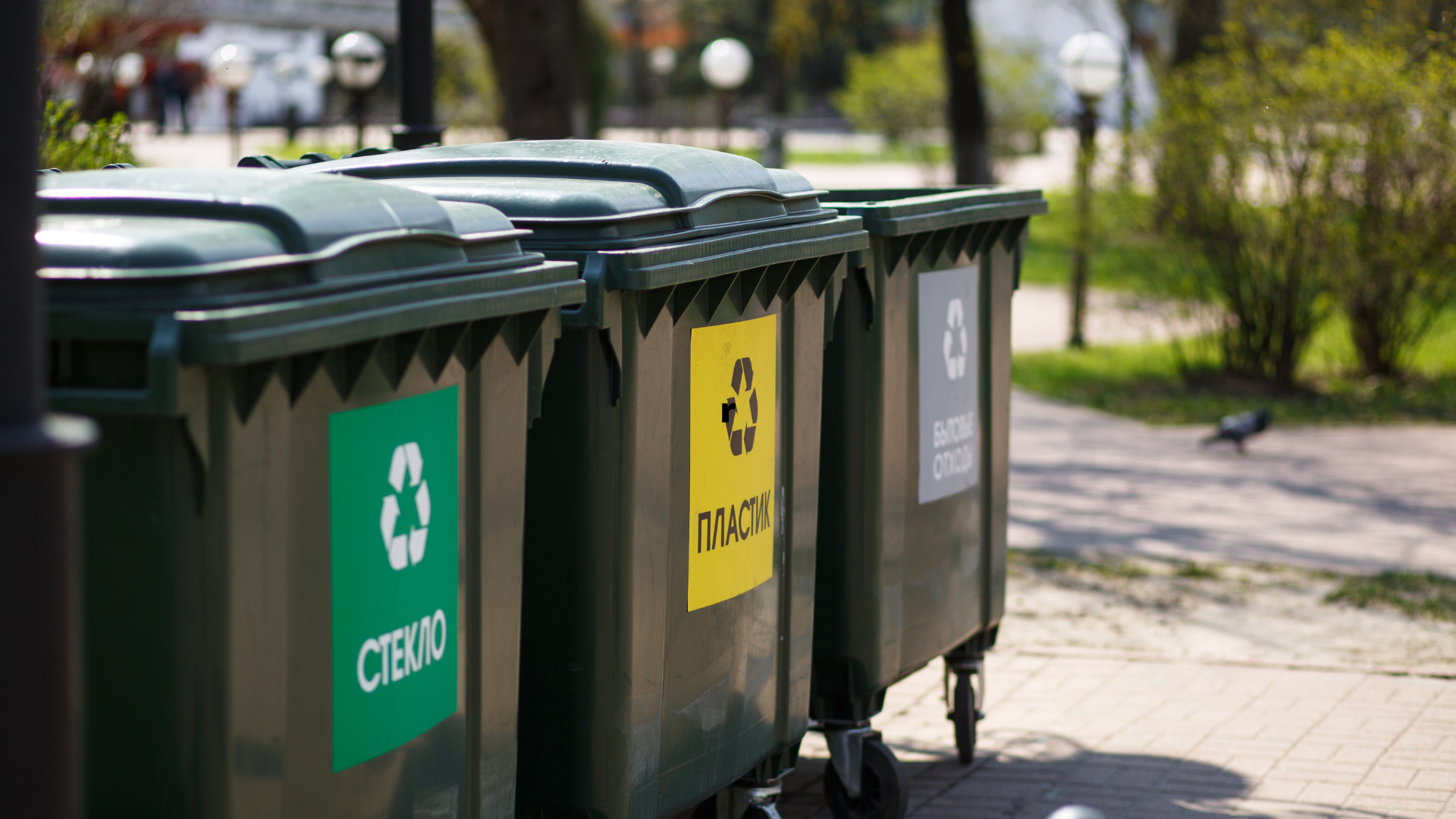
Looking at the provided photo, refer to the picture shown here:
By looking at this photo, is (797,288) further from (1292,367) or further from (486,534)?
(1292,367)

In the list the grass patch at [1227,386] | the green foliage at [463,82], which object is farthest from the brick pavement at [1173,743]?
the green foliage at [463,82]

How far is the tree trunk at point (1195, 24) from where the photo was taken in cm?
1650

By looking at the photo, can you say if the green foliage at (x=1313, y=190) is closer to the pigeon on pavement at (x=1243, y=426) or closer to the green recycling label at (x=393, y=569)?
the pigeon on pavement at (x=1243, y=426)

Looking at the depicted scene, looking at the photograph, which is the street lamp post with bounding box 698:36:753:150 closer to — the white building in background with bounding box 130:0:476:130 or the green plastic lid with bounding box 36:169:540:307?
the green plastic lid with bounding box 36:169:540:307

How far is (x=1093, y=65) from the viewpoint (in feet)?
49.3

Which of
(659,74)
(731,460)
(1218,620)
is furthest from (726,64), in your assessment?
(659,74)

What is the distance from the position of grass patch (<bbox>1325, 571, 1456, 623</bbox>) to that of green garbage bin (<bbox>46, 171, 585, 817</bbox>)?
16.5 ft

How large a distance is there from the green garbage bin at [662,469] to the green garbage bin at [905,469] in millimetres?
381

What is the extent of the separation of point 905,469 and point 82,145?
11.9 feet

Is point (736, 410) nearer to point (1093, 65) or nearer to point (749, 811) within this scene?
point (749, 811)

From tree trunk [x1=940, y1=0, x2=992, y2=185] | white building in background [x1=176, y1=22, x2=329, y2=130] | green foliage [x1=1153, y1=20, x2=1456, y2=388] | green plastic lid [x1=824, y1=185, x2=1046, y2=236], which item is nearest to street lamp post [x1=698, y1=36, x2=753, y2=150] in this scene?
tree trunk [x1=940, y1=0, x2=992, y2=185]

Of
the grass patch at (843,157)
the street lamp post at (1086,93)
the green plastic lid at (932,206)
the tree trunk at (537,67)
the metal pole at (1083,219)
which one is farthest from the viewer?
the grass patch at (843,157)

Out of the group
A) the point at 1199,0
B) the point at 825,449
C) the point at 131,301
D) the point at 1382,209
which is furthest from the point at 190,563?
the point at 1199,0

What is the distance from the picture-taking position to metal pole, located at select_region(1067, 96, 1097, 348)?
1430 cm
